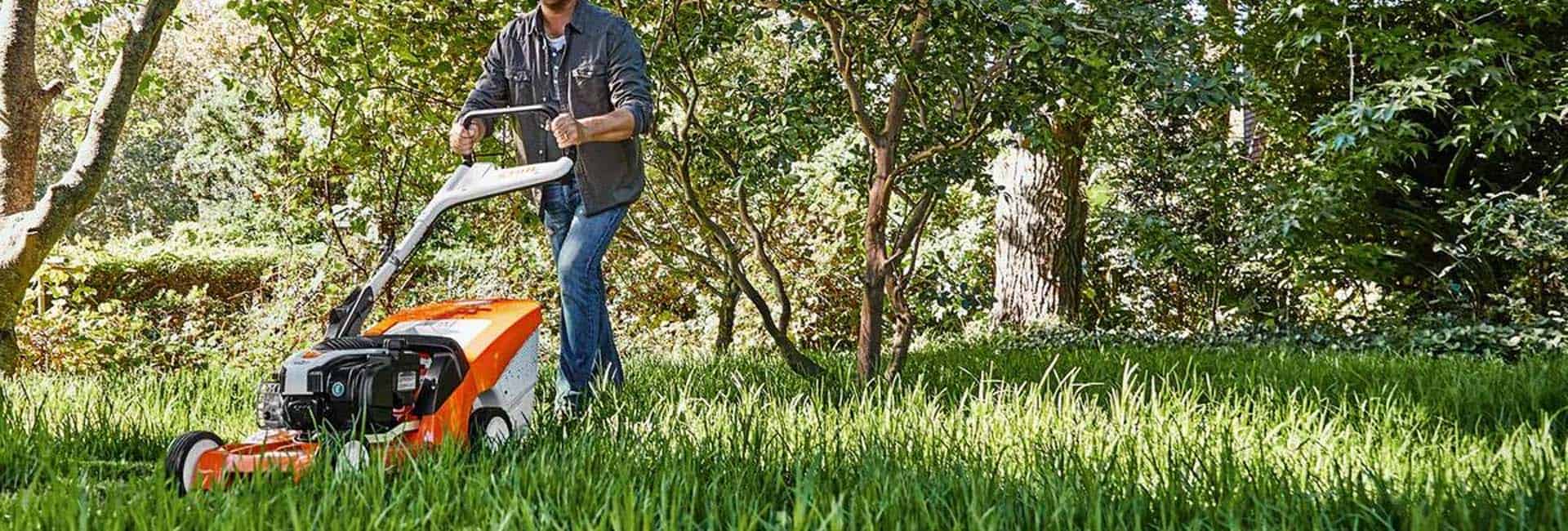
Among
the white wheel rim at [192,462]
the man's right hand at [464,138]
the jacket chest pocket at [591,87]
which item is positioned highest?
the jacket chest pocket at [591,87]

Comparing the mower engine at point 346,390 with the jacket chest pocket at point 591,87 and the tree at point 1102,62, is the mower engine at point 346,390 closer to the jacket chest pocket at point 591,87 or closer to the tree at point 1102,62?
the jacket chest pocket at point 591,87

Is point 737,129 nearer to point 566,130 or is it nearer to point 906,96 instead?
point 906,96

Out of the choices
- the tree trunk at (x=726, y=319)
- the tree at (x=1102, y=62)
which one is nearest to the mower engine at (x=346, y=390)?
the tree at (x=1102, y=62)

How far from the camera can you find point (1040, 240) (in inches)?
332

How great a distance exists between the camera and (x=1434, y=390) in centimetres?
416

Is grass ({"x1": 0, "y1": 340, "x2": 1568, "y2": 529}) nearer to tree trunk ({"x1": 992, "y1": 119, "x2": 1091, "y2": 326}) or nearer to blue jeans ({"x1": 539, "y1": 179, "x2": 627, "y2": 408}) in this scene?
blue jeans ({"x1": 539, "y1": 179, "x2": 627, "y2": 408})

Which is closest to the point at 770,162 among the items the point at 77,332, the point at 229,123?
the point at 77,332

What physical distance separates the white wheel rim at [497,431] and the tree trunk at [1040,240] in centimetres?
564

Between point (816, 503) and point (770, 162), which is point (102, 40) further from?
point (816, 503)

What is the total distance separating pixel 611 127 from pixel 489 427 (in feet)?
2.81

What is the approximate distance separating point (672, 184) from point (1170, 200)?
4498mm

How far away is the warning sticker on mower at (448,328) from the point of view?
9.75 ft

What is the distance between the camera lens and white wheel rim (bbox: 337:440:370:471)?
2443 millimetres

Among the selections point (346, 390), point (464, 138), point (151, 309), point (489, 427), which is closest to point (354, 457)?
point (346, 390)
